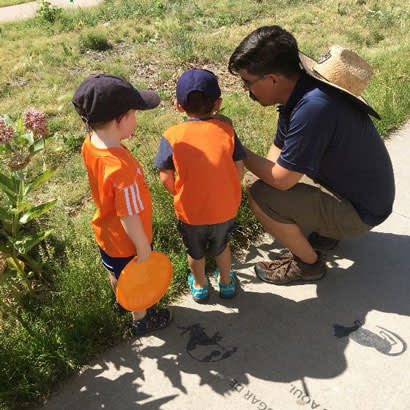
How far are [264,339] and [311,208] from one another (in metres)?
0.80

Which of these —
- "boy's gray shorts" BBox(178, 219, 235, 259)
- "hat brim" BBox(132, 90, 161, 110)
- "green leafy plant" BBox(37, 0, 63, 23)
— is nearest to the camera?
"hat brim" BBox(132, 90, 161, 110)

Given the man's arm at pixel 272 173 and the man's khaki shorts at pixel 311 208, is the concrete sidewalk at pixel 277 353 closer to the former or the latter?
the man's khaki shorts at pixel 311 208

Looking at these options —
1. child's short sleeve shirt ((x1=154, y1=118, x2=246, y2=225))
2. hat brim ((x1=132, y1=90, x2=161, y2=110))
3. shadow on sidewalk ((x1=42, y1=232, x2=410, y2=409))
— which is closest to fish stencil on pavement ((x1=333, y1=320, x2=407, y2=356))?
shadow on sidewalk ((x1=42, y1=232, x2=410, y2=409))

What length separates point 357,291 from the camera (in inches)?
103

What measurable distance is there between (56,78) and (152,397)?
522cm

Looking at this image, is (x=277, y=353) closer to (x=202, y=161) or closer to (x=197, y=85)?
(x=202, y=161)

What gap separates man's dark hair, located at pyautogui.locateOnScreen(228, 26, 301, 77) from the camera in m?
2.22

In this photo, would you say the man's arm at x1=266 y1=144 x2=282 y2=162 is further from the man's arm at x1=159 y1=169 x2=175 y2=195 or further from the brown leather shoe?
the man's arm at x1=159 y1=169 x2=175 y2=195

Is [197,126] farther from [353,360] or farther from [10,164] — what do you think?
[353,360]

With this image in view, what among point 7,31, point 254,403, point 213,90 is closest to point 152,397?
point 254,403

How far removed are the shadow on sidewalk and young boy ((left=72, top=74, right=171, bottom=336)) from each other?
0.61 metres

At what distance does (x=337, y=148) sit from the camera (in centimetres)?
236

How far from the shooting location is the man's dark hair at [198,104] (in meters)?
2.10

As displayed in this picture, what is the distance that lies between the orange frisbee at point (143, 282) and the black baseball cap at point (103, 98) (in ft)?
2.22
